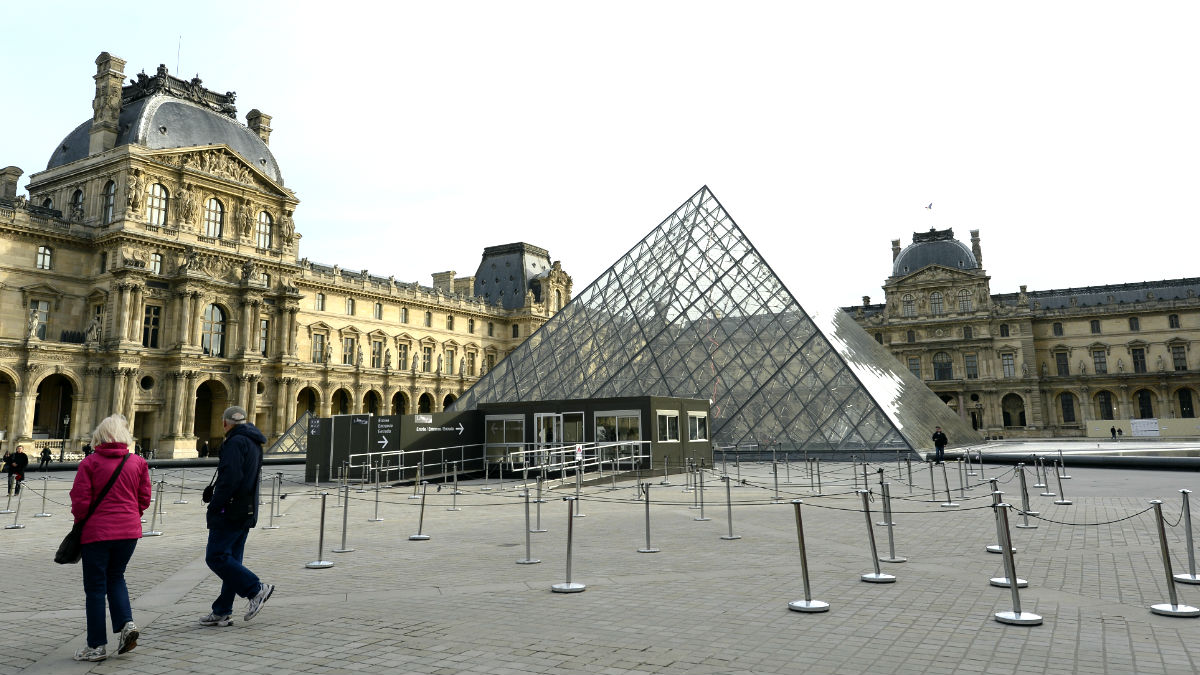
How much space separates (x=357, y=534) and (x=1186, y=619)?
906 centimetres

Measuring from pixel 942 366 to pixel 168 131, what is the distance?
58919 millimetres

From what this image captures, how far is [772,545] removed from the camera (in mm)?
8812

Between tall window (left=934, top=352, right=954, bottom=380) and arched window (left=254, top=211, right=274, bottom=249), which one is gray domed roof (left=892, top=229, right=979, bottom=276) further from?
arched window (left=254, top=211, right=274, bottom=249)

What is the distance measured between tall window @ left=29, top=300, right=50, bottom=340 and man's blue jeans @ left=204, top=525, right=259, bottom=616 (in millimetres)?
39824

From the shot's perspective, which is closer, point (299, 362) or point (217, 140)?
point (217, 140)

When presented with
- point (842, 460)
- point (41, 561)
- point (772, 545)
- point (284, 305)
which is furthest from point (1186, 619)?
point (284, 305)

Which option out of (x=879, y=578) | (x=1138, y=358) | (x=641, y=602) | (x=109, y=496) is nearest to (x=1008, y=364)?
(x=1138, y=358)

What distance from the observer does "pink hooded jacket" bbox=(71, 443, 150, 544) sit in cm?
462

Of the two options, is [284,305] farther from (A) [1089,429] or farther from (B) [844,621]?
(A) [1089,429]

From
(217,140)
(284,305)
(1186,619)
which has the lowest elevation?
(1186,619)

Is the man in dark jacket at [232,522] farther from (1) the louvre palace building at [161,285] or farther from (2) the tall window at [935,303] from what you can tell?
(2) the tall window at [935,303]

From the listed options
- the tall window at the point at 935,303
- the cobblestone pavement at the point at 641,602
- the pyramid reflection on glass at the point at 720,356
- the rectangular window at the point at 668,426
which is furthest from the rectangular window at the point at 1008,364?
the cobblestone pavement at the point at 641,602

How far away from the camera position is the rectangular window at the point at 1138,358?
60406 millimetres

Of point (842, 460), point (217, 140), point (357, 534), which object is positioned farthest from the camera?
point (217, 140)
